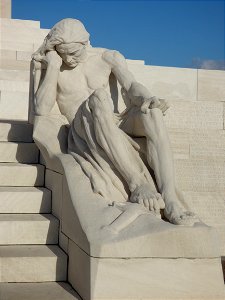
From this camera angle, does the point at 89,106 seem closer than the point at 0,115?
Yes

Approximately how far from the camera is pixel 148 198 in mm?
3584

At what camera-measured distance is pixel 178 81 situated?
21.7ft

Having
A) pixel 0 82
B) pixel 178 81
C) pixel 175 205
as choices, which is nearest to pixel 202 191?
pixel 175 205

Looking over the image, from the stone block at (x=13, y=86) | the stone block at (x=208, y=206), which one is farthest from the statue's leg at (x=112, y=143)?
the stone block at (x=13, y=86)

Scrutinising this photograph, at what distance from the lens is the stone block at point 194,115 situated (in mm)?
5051

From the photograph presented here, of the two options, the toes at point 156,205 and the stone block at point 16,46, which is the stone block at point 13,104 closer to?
the stone block at point 16,46

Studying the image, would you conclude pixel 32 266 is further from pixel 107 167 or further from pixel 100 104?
pixel 100 104

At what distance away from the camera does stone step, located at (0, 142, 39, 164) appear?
493 centimetres

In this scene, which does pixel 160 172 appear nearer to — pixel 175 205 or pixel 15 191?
pixel 175 205

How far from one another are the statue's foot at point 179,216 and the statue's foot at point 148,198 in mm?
70

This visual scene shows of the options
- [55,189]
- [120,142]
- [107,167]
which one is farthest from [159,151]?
[55,189]

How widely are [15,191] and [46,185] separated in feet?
1.22

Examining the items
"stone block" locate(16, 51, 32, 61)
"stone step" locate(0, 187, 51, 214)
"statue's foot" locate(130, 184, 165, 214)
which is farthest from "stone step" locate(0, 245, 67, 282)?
"stone block" locate(16, 51, 32, 61)

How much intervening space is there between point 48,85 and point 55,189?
103cm
